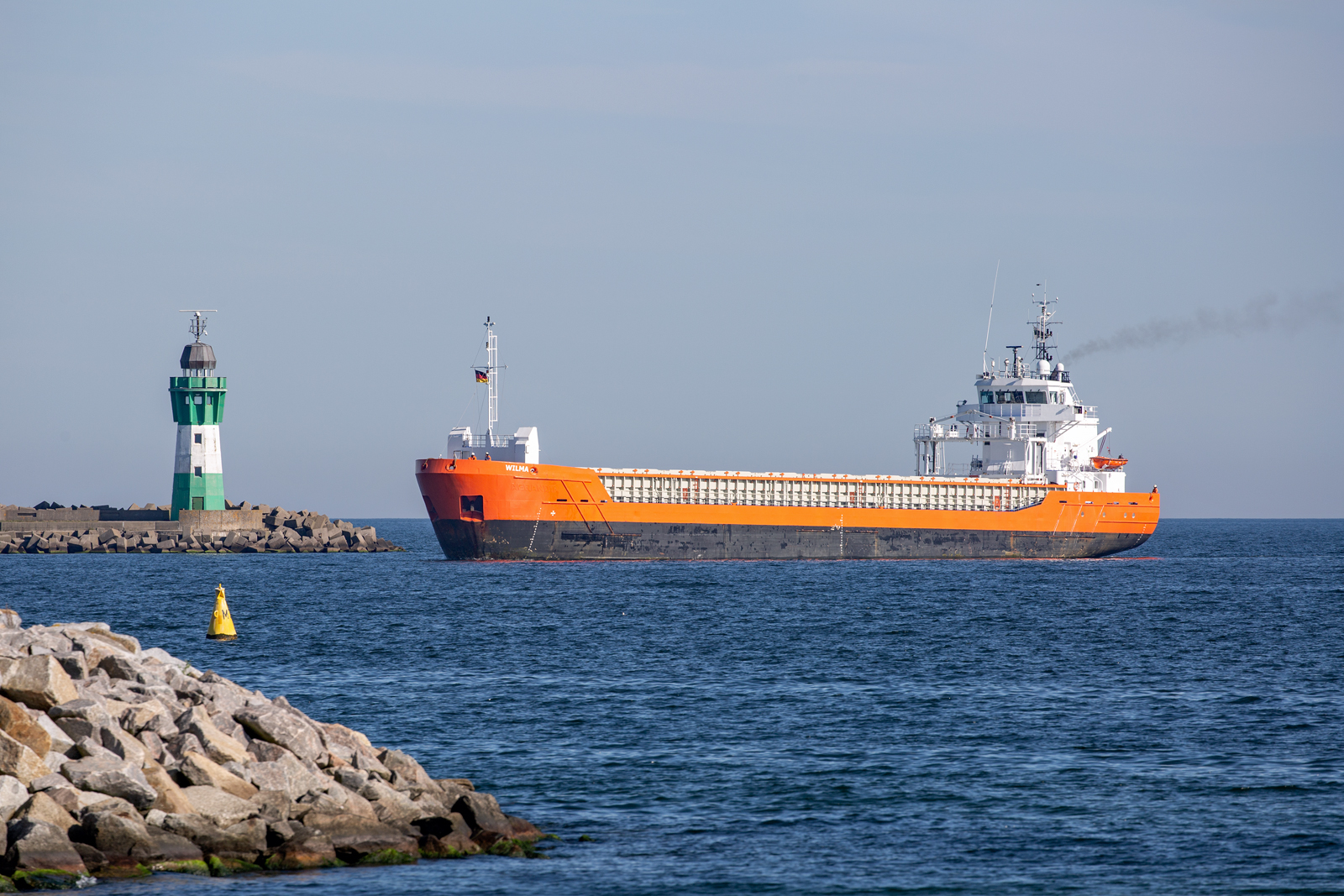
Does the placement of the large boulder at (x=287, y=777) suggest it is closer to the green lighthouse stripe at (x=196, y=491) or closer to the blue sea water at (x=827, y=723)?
the blue sea water at (x=827, y=723)

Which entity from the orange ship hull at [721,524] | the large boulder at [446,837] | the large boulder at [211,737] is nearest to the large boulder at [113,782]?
the large boulder at [211,737]

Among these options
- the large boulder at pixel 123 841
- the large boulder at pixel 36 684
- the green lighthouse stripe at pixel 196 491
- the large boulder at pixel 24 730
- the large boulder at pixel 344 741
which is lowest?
the large boulder at pixel 123 841

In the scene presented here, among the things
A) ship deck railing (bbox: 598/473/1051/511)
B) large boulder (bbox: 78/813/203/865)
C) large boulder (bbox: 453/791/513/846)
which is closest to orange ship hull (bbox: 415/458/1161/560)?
ship deck railing (bbox: 598/473/1051/511)

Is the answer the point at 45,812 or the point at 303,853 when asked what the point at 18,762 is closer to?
the point at 45,812

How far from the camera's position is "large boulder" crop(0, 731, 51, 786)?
42.5 feet

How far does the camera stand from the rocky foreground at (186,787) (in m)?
12.8

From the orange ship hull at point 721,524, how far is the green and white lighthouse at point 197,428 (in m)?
21.1

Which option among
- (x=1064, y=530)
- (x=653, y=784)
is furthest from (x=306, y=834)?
(x=1064, y=530)

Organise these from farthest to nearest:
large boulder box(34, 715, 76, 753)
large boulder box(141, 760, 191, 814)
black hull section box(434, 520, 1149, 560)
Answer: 1. black hull section box(434, 520, 1149, 560)
2. large boulder box(34, 715, 76, 753)
3. large boulder box(141, 760, 191, 814)

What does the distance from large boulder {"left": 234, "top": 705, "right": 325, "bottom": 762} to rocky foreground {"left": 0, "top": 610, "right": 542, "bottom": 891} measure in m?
0.02

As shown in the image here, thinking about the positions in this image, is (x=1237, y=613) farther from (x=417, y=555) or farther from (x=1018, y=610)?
(x=417, y=555)

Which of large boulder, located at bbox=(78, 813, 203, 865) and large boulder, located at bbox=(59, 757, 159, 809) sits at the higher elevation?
large boulder, located at bbox=(59, 757, 159, 809)

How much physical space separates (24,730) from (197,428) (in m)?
61.9

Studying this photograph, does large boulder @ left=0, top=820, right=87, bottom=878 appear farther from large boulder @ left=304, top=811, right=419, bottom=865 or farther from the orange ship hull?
the orange ship hull
